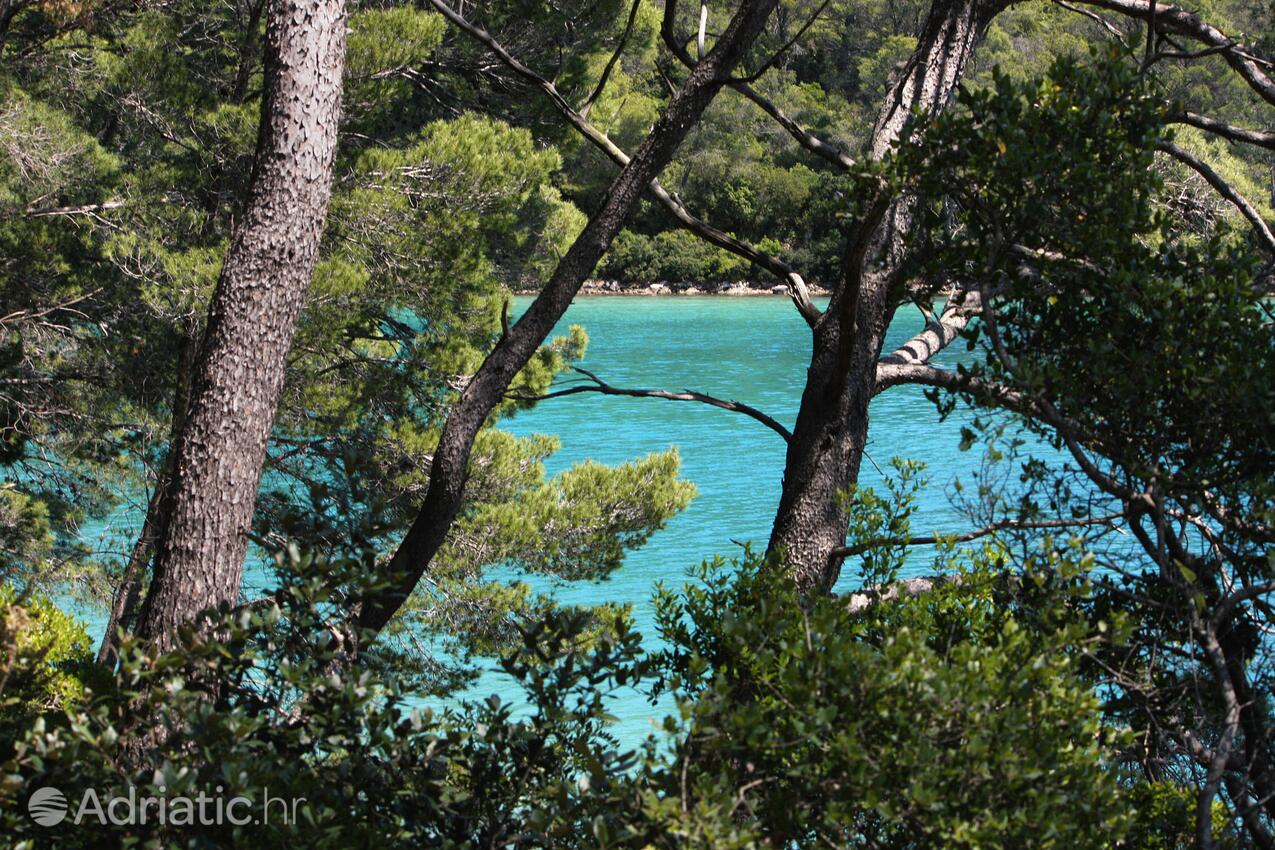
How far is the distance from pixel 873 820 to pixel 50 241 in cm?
675

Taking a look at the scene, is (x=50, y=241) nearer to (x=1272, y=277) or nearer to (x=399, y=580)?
(x=399, y=580)

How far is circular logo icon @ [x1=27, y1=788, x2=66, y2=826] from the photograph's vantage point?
1.88 meters

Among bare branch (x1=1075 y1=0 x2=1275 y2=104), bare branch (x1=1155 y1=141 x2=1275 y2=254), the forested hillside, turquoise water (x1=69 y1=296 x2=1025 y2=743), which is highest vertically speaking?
bare branch (x1=1075 y1=0 x2=1275 y2=104)

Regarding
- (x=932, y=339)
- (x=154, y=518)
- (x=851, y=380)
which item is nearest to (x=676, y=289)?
(x=154, y=518)

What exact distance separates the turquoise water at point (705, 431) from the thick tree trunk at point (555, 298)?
3023 millimetres

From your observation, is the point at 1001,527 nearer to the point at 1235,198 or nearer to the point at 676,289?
the point at 1235,198

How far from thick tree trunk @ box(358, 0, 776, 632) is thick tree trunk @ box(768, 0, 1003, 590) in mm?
494

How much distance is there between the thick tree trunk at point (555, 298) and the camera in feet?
10.7

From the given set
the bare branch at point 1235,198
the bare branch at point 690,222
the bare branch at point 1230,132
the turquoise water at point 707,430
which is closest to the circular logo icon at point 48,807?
the bare branch at point 690,222

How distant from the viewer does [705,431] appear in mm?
18594

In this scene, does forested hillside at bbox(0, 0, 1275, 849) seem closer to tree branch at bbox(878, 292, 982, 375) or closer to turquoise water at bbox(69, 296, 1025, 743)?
tree branch at bbox(878, 292, 982, 375)

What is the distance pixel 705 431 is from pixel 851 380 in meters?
15.3

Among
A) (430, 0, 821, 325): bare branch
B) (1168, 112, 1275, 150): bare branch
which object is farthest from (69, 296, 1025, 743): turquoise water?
(1168, 112, 1275, 150): bare branch

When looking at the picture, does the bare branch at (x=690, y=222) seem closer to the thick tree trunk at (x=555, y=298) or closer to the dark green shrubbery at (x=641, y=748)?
the thick tree trunk at (x=555, y=298)
